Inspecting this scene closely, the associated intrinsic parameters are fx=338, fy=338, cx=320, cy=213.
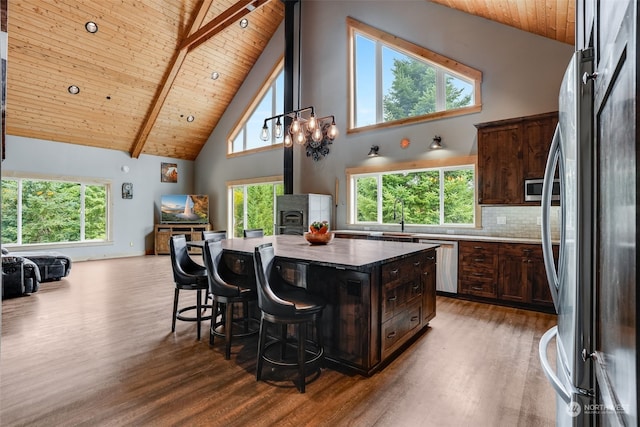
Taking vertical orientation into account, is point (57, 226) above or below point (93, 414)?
above

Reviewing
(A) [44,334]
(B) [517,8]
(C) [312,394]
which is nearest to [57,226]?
(A) [44,334]

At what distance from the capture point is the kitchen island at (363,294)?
2.59 metres

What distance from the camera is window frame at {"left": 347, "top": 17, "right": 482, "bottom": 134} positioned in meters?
5.26

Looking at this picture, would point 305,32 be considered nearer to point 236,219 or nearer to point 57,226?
point 236,219

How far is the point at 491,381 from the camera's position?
2.54 m

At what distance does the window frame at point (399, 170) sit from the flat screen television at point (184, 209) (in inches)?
202

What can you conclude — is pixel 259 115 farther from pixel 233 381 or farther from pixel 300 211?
pixel 233 381

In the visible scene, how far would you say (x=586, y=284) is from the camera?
1.07 m

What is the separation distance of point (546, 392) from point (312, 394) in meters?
1.66

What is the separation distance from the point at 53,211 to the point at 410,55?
8786 mm

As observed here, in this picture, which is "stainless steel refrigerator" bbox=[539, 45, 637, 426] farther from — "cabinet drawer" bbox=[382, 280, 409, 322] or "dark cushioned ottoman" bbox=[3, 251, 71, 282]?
"dark cushioned ottoman" bbox=[3, 251, 71, 282]

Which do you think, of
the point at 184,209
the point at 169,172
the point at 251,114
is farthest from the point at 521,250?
the point at 169,172

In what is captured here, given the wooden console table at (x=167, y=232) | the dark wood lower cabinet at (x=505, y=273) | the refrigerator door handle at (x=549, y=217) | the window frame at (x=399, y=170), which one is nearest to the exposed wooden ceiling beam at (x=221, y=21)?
the window frame at (x=399, y=170)

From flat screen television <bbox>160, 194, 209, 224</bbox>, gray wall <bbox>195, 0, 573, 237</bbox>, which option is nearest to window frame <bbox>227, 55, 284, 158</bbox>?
gray wall <bbox>195, 0, 573, 237</bbox>
